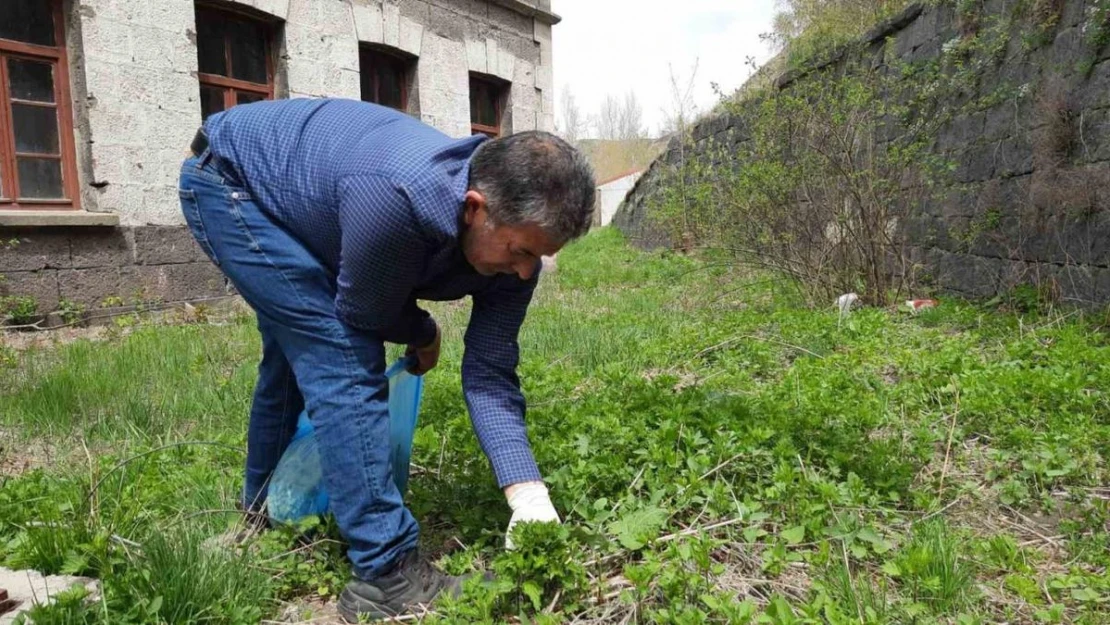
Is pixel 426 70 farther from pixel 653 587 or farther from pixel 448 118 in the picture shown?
pixel 653 587

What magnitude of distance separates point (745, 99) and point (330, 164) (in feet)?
25.0

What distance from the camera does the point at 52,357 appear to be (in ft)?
16.1

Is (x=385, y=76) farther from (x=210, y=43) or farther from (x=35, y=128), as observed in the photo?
(x=35, y=128)

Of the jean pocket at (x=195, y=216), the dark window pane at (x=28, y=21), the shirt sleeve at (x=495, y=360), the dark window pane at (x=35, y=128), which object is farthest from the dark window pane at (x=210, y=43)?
the shirt sleeve at (x=495, y=360)

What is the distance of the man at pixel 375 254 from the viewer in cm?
184

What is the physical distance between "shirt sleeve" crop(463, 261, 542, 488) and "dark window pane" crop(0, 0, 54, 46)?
6298 mm

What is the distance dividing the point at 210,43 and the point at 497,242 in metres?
7.30

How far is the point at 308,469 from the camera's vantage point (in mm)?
2387

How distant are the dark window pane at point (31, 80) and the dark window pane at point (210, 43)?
4.61ft

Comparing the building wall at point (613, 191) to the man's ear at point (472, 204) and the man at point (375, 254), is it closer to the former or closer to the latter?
the man at point (375, 254)

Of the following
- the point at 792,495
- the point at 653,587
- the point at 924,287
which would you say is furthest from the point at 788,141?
the point at 653,587

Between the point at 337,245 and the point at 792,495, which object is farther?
the point at 792,495

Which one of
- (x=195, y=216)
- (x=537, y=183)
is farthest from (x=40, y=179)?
(x=537, y=183)

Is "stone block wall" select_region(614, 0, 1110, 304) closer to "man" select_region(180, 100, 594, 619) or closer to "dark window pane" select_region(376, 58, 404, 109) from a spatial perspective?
"man" select_region(180, 100, 594, 619)
